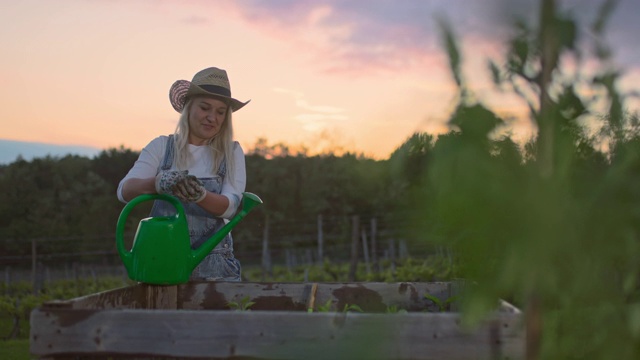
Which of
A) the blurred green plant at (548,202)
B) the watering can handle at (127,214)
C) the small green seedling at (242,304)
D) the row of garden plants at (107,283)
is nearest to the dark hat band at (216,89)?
the watering can handle at (127,214)

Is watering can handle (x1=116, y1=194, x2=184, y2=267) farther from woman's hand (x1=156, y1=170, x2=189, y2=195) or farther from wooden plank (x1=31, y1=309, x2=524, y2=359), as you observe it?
wooden plank (x1=31, y1=309, x2=524, y2=359)

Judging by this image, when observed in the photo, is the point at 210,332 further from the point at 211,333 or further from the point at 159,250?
the point at 159,250

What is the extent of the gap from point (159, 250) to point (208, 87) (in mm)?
795

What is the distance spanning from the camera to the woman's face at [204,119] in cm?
272

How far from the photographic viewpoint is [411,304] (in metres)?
2.27

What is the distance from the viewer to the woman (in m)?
2.63

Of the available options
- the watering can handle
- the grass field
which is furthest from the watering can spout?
→ the grass field

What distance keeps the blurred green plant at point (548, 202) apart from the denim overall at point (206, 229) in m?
1.93

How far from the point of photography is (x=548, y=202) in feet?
2.15

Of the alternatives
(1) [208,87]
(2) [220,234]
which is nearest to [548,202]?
(2) [220,234]

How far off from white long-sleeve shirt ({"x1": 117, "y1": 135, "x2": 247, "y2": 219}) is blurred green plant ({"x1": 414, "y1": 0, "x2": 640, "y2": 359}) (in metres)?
1.86

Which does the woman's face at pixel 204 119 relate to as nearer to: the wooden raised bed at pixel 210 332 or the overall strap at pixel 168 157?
the overall strap at pixel 168 157

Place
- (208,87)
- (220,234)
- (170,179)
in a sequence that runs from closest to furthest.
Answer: (170,179), (220,234), (208,87)

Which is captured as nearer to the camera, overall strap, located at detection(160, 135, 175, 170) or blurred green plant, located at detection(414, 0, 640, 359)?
blurred green plant, located at detection(414, 0, 640, 359)
